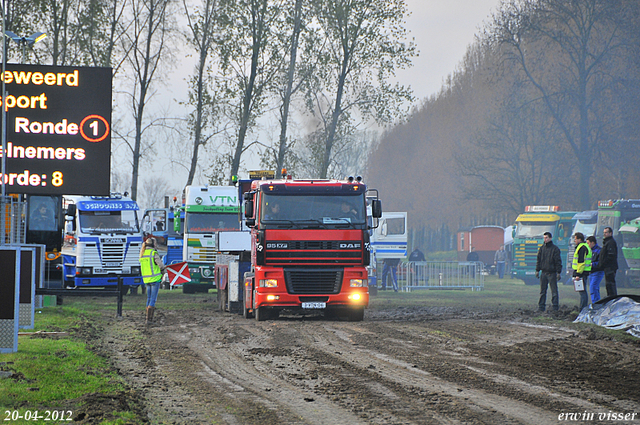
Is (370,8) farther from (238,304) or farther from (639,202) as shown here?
(238,304)

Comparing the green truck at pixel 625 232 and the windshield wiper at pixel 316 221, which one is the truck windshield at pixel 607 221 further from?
the windshield wiper at pixel 316 221

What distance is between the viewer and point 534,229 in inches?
1481

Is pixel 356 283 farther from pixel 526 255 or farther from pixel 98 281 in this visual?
pixel 526 255

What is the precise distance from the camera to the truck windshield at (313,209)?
16375 millimetres

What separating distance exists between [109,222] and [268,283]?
37.7 ft

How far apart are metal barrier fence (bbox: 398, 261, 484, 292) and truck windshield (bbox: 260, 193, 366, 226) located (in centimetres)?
1693

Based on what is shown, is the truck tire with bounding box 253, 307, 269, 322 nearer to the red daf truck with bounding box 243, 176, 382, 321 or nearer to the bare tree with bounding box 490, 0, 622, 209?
the red daf truck with bounding box 243, 176, 382, 321

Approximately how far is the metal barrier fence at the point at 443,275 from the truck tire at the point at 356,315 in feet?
52.6

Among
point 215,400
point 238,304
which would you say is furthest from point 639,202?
point 215,400

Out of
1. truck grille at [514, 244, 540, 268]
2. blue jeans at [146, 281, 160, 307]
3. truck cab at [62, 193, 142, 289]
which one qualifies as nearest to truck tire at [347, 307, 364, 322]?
A: blue jeans at [146, 281, 160, 307]

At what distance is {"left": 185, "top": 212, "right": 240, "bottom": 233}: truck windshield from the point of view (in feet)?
86.4

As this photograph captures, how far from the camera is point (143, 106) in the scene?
39938 mm

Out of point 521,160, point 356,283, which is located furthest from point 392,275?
point 521,160

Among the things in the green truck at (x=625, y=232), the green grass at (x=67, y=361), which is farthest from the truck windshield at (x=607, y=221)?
the green grass at (x=67, y=361)
